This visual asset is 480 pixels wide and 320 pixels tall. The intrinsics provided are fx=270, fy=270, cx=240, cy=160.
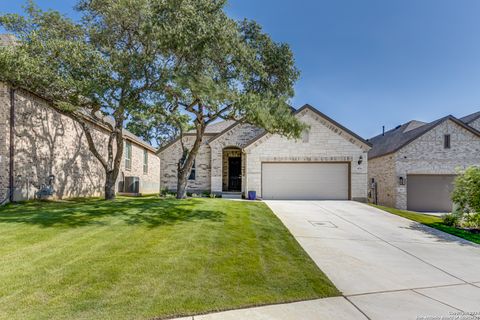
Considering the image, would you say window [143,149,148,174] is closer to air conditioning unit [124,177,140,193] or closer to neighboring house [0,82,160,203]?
air conditioning unit [124,177,140,193]

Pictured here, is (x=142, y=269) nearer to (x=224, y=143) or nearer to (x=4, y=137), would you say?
(x=4, y=137)

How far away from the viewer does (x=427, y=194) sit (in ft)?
63.8

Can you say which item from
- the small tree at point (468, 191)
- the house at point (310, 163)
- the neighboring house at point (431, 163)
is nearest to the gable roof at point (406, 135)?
the neighboring house at point (431, 163)

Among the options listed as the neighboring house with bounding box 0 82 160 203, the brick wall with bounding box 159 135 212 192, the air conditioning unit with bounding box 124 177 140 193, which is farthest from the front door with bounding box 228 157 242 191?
the neighboring house with bounding box 0 82 160 203

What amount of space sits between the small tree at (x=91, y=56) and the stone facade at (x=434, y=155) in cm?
1711

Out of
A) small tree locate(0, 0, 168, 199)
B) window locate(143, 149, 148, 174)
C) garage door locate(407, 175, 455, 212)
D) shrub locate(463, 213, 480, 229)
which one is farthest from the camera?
window locate(143, 149, 148, 174)

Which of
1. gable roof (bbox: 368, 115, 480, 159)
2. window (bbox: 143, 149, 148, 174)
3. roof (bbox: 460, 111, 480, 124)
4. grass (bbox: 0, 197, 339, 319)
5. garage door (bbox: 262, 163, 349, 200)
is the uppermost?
roof (bbox: 460, 111, 480, 124)

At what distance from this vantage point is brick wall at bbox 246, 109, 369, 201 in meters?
17.7

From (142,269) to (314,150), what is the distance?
14953 millimetres

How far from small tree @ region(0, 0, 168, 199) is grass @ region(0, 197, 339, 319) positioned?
16.3 ft

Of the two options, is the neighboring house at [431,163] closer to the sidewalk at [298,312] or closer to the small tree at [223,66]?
the small tree at [223,66]

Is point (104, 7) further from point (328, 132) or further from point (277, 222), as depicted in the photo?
point (328, 132)

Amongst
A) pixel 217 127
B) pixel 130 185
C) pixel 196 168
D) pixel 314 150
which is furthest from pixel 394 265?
pixel 130 185

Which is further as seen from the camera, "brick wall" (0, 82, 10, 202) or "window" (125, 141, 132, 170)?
"window" (125, 141, 132, 170)
